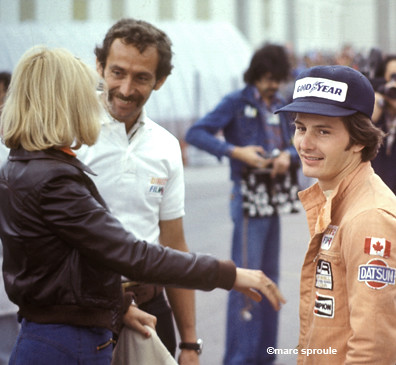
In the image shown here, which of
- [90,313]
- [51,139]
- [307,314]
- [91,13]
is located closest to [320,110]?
[307,314]

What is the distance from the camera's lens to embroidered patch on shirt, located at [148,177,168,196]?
92.0 inches

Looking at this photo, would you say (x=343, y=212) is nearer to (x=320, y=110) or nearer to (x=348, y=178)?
(x=348, y=178)

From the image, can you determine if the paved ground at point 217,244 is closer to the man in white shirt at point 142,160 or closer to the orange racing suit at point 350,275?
the man in white shirt at point 142,160

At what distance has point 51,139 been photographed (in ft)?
5.88

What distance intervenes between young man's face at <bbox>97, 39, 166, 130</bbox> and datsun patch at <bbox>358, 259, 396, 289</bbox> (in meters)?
1.18

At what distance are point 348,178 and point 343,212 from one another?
0.32 ft

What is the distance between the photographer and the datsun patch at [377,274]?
152 cm

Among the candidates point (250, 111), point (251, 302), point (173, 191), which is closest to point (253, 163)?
point (250, 111)

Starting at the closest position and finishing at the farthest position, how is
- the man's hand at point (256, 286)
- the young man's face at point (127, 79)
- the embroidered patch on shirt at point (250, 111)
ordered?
the man's hand at point (256, 286) < the young man's face at point (127, 79) < the embroidered patch on shirt at point (250, 111)

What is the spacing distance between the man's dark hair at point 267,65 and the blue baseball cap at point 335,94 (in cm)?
213

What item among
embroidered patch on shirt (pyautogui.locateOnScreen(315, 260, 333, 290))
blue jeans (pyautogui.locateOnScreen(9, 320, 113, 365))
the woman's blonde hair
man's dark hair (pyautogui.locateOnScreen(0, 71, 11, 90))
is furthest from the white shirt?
man's dark hair (pyautogui.locateOnScreen(0, 71, 11, 90))

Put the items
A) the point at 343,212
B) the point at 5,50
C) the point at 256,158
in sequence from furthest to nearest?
1. the point at 5,50
2. the point at 256,158
3. the point at 343,212

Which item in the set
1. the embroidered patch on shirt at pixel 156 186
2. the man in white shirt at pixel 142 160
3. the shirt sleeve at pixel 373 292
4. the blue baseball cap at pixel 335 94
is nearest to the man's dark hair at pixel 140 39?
the man in white shirt at pixel 142 160

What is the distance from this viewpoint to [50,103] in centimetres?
182
